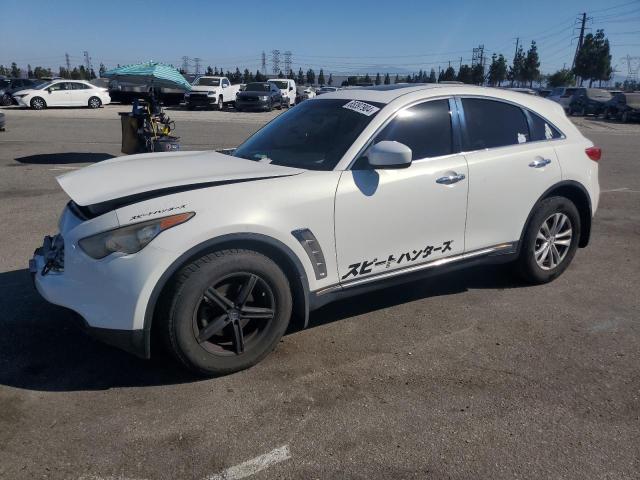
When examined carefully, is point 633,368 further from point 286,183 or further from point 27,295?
point 27,295

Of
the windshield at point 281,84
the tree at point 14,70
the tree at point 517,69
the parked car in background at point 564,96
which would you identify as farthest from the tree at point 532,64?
the tree at point 14,70

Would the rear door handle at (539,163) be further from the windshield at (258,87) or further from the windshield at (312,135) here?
the windshield at (258,87)

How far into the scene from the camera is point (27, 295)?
4.45 m

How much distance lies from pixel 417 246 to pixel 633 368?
1.56 metres

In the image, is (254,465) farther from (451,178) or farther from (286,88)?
(286,88)

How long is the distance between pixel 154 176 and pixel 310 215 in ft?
3.32

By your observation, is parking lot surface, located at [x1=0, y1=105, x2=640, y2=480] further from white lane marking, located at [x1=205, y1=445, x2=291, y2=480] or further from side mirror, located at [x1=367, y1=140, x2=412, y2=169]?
side mirror, located at [x1=367, y1=140, x2=412, y2=169]

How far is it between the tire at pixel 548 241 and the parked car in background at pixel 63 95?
101ft

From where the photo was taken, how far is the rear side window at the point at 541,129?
4680 mm

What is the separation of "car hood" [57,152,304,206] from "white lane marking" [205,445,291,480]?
4.98 feet

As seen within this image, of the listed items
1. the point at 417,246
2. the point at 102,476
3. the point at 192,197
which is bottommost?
the point at 102,476

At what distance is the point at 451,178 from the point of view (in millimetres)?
4004

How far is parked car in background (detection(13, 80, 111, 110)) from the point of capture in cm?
2923

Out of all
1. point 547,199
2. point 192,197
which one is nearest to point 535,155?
point 547,199
